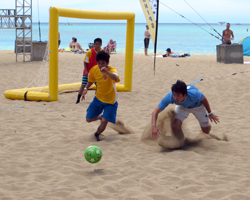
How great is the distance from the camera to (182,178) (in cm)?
366

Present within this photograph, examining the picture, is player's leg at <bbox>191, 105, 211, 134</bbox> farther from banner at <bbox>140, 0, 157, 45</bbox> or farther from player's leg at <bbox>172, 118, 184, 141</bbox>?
banner at <bbox>140, 0, 157, 45</bbox>

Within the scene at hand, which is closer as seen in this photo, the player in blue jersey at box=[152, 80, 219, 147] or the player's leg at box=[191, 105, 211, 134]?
the player in blue jersey at box=[152, 80, 219, 147]

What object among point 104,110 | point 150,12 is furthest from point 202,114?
point 150,12

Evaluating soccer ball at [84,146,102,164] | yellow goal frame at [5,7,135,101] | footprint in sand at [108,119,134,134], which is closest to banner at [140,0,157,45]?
yellow goal frame at [5,7,135,101]

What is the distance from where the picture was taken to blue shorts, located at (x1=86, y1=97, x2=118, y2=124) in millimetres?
4996

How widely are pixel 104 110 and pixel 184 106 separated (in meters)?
1.20

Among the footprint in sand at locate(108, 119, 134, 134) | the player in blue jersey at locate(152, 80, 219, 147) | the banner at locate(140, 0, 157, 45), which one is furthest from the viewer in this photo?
the banner at locate(140, 0, 157, 45)

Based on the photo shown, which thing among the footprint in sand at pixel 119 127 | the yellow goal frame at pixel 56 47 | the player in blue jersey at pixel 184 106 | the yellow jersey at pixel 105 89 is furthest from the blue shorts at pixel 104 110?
the yellow goal frame at pixel 56 47

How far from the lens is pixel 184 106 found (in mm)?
4641

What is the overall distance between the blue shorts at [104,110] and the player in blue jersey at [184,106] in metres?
0.90

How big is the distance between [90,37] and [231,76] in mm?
4921

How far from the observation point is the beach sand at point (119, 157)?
Result: 334 centimetres

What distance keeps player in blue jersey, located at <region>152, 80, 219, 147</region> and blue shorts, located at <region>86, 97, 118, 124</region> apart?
2.96ft

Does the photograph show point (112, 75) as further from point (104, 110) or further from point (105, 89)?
point (104, 110)
